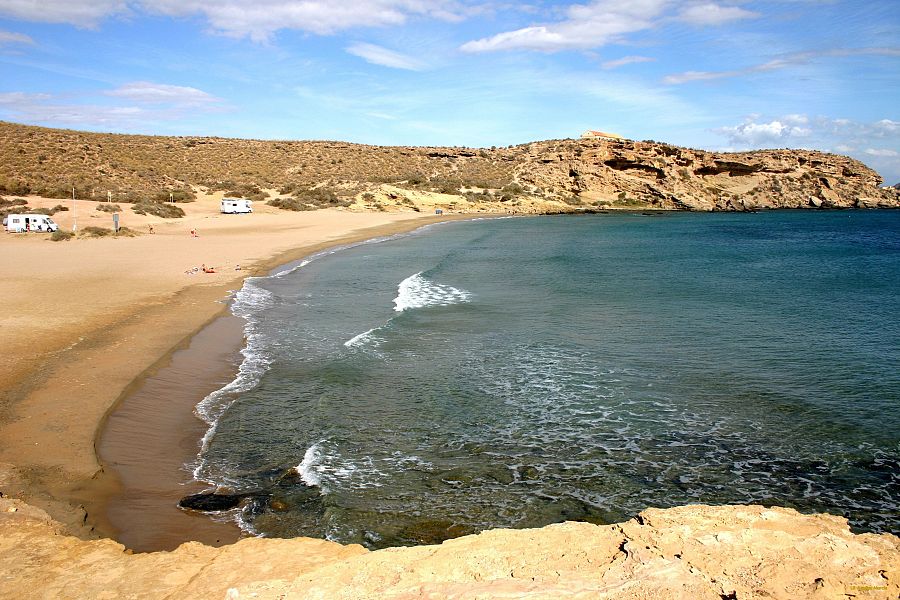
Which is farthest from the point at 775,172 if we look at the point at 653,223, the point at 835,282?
the point at 835,282

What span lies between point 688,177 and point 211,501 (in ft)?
291

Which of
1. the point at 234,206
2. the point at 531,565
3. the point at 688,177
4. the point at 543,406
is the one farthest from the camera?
the point at 688,177

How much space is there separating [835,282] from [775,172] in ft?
257

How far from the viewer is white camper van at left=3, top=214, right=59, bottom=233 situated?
28.9m

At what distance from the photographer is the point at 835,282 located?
23312 mm

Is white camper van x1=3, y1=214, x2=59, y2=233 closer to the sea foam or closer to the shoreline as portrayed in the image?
the sea foam

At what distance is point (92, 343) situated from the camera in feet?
38.9

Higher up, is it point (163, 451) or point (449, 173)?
point (449, 173)

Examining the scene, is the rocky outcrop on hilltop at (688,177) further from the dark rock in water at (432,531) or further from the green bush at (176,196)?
the dark rock in water at (432,531)

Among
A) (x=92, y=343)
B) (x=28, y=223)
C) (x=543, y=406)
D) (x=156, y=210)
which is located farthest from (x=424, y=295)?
(x=156, y=210)

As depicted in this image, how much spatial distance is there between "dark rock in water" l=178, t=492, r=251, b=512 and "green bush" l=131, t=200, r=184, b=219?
122ft

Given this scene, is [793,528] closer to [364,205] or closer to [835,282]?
[835,282]

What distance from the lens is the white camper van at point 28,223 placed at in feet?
94.7

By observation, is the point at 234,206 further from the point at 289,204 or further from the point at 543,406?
the point at 543,406
